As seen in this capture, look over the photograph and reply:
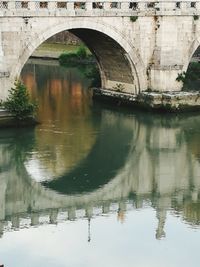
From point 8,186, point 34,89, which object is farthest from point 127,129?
point 34,89

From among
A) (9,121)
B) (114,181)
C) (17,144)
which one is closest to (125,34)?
(9,121)

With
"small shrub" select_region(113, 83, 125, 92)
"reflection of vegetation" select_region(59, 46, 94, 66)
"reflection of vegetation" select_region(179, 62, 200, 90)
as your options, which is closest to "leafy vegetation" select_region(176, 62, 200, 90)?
"reflection of vegetation" select_region(179, 62, 200, 90)

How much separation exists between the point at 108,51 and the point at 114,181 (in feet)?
27.1

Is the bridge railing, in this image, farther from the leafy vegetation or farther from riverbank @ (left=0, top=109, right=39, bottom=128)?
riverbank @ (left=0, top=109, right=39, bottom=128)

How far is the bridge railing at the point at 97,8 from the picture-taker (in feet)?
63.6

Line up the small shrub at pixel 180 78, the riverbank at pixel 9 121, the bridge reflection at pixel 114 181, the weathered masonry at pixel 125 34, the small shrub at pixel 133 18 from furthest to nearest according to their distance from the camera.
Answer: the small shrub at pixel 180 78
the small shrub at pixel 133 18
the weathered masonry at pixel 125 34
the riverbank at pixel 9 121
the bridge reflection at pixel 114 181

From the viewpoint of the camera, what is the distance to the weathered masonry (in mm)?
19828

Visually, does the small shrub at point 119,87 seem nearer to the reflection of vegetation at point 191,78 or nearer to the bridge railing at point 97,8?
the reflection of vegetation at point 191,78

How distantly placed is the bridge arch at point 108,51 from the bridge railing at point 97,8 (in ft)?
1.14

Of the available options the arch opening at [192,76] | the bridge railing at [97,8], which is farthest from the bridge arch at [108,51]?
the arch opening at [192,76]

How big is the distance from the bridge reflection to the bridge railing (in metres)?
3.45

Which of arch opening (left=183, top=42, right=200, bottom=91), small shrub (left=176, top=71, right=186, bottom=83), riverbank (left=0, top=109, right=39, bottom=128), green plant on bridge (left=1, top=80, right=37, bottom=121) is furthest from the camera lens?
arch opening (left=183, top=42, right=200, bottom=91)

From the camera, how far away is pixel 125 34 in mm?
21859

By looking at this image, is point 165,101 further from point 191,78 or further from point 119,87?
point 191,78
